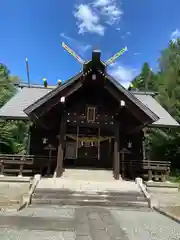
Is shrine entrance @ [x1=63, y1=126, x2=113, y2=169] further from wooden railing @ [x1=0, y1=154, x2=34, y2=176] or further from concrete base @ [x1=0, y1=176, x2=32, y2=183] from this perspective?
concrete base @ [x1=0, y1=176, x2=32, y2=183]

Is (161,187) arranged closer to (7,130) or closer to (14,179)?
(14,179)

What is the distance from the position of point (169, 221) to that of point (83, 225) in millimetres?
2639

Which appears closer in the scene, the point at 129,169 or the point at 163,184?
the point at 163,184

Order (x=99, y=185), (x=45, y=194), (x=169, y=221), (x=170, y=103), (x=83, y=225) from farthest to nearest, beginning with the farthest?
(x=170, y=103) → (x=99, y=185) → (x=45, y=194) → (x=169, y=221) → (x=83, y=225)

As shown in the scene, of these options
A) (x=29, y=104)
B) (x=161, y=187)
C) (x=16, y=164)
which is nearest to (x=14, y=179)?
(x=16, y=164)

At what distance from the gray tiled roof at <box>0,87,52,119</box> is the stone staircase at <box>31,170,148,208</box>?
5.72 meters

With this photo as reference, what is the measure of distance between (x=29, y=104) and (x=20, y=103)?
2.05ft

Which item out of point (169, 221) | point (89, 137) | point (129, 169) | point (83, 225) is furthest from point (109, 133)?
point (83, 225)

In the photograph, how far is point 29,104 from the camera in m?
17.4

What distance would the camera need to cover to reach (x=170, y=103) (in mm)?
21406

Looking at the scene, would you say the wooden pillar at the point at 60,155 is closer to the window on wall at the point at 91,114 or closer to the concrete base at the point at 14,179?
the concrete base at the point at 14,179

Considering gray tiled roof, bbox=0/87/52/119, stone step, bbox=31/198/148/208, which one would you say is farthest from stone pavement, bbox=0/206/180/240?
gray tiled roof, bbox=0/87/52/119

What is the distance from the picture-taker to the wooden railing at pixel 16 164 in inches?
516

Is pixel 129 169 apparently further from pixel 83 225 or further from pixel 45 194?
pixel 83 225
